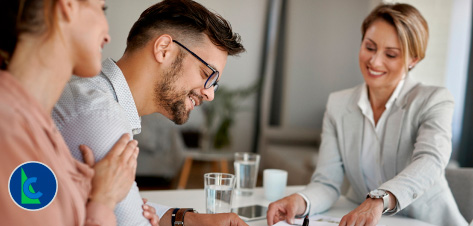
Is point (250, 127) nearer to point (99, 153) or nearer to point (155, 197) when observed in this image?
point (155, 197)

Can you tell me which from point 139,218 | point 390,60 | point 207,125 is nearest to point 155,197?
point 139,218

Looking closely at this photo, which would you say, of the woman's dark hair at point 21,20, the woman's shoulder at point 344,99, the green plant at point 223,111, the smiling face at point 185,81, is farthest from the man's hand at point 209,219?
the green plant at point 223,111

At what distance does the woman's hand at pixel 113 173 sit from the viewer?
0.75m

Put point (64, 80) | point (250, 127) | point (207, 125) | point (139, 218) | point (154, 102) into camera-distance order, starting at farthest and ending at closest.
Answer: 1. point (250, 127)
2. point (207, 125)
3. point (154, 102)
4. point (139, 218)
5. point (64, 80)

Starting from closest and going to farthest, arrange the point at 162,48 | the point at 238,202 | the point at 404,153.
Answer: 1. the point at 162,48
2. the point at 238,202
3. the point at 404,153

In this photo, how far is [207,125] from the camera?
564cm

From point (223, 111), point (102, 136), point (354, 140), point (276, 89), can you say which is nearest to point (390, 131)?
point (354, 140)

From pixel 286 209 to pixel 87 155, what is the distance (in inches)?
29.0

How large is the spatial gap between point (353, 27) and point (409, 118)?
4932mm

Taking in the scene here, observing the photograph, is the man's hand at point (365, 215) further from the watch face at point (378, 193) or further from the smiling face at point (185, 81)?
the smiling face at point (185, 81)

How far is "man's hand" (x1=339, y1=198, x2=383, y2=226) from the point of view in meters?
1.19

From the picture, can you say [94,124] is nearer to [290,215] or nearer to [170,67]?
[170,67]

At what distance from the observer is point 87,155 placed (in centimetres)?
77

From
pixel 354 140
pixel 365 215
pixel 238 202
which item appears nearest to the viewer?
pixel 365 215
